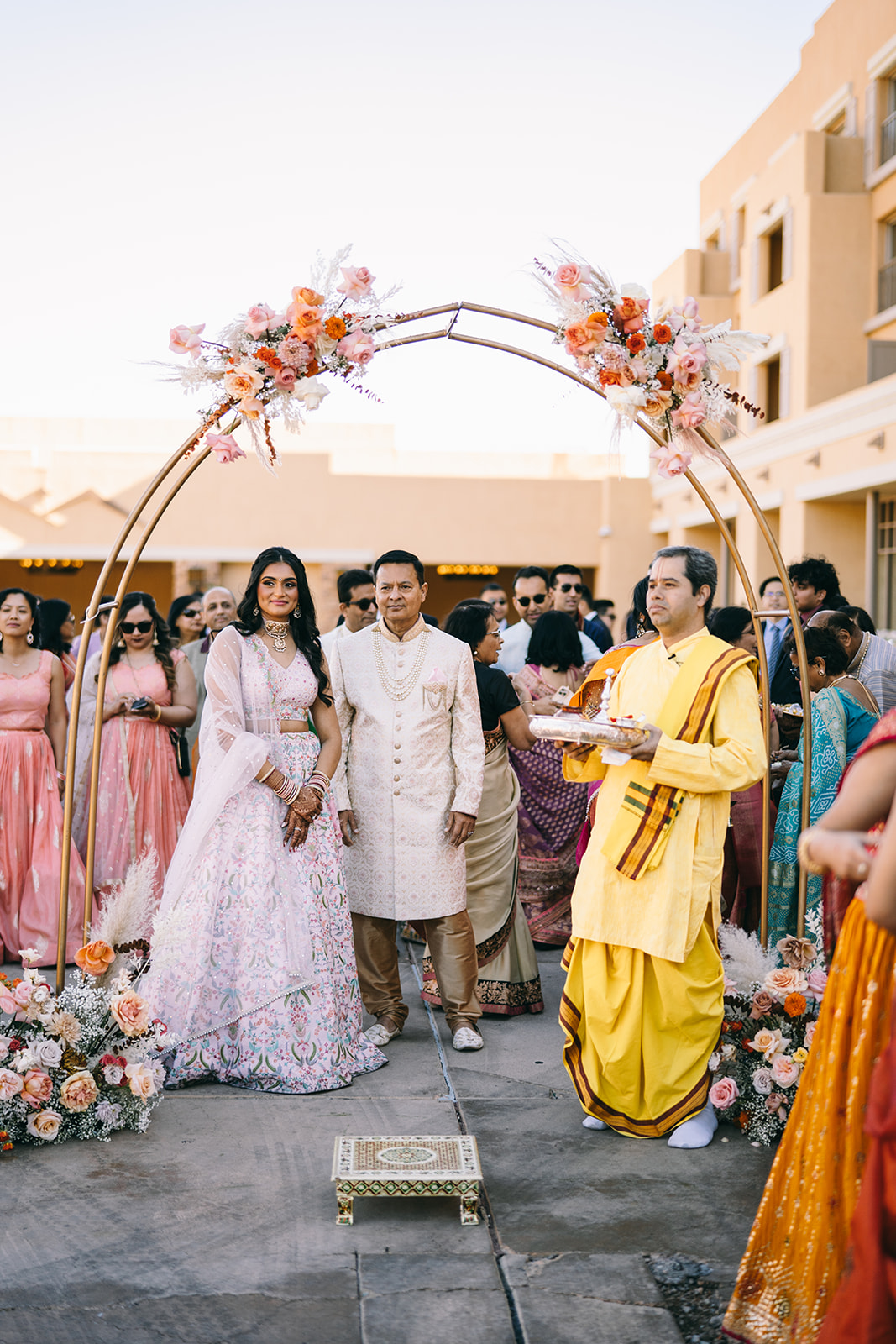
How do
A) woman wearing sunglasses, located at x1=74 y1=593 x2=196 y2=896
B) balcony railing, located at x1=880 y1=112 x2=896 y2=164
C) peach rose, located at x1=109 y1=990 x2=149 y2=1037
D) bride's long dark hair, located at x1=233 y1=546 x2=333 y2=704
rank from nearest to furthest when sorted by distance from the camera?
peach rose, located at x1=109 y1=990 x2=149 y2=1037
bride's long dark hair, located at x1=233 y1=546 x2=333 y2=704
woman wearing sunglasses, located at x1=74 y1=593 x2=196 y2=896
balcony railing, located at x1=880 y1=112 x2=896 y2=164

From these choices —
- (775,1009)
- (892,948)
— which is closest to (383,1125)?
(775,1009)

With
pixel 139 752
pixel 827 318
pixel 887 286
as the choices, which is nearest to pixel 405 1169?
pixel 139 752

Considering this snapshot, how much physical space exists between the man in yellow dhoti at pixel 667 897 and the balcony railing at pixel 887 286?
15.7 metres

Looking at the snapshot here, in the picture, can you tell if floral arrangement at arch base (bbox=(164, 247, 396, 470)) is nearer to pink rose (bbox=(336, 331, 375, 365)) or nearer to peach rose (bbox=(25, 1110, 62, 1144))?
pink rose (bbox=(336, 331, 375, 365))

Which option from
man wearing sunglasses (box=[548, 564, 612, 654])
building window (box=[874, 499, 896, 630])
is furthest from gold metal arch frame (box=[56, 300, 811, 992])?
building window (box=[874, 499, 896, 630])

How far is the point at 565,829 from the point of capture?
680 cm

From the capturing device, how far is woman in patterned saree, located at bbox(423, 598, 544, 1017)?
559 cm

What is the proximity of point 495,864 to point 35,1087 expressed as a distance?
2.41 meters

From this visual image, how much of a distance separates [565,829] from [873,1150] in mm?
4628

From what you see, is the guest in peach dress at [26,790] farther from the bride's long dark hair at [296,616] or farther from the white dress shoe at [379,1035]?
the white dress shoe at [379,1035]

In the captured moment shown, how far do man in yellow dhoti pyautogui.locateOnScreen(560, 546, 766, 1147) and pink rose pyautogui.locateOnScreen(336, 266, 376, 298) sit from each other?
1.50 meters

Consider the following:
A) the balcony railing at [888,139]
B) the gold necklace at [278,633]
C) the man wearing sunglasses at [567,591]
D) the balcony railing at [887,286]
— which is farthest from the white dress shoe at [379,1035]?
the balcony railing at [888,139]

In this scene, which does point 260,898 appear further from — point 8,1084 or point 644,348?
point 644,348

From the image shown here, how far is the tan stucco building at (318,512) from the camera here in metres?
20.7
